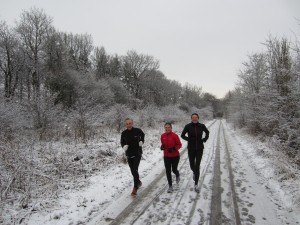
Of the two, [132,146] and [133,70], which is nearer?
[132,146]

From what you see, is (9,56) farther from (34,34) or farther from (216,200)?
(216,200)

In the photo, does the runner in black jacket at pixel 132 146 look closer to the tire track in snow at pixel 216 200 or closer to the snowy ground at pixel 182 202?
the snowy ground at pixel 182 202

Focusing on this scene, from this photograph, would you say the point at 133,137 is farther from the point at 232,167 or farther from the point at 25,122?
the point at 25,122

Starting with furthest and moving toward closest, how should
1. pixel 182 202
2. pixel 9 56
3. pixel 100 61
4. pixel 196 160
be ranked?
pixel 100 61
pixel 9 56
pixel 196 160
pixel 182 202

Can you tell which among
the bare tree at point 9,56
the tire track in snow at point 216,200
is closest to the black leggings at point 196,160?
the tire track in snow at point 216,200

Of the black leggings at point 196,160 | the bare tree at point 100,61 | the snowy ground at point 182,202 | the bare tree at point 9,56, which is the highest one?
the bare tree at point 100,61

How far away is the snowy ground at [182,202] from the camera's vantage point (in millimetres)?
5102

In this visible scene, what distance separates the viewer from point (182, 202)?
19.5 feet

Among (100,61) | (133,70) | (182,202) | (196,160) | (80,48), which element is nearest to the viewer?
(182,202)

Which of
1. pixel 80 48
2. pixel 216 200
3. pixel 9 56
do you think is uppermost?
pixel 80 48

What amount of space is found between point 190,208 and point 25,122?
1285cm

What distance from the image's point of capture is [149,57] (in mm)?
59500

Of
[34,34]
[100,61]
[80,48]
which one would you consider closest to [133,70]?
[100,61]

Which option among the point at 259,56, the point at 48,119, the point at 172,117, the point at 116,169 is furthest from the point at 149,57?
the point at 116,169
